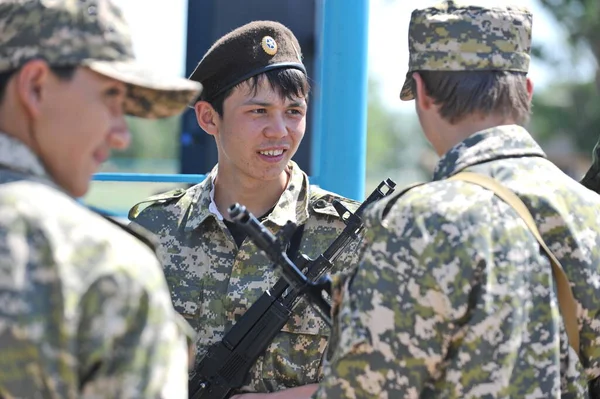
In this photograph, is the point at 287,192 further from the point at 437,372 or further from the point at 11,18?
the point at 11,18

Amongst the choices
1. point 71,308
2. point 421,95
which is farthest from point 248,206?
point 71,308

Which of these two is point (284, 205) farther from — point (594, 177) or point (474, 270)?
point (474, 270)

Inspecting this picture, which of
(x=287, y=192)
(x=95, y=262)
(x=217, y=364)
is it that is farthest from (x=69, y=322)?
(x=287, y=192)

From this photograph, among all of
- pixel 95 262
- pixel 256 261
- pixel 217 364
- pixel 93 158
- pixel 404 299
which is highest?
pixel 93 158

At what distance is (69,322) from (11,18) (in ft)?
1.90

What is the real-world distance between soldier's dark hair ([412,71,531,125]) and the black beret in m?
1.10

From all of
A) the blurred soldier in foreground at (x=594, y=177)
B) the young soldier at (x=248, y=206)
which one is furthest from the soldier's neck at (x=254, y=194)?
the blurred soldier in foreground at (x=594, y=177)

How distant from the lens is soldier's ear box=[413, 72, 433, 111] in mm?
2281

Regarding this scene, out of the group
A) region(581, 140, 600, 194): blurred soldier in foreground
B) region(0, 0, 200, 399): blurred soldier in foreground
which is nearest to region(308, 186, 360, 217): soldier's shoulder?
region(581, 140, 600, 194): blurred soldier in foreground

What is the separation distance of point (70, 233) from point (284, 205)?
5.26ft

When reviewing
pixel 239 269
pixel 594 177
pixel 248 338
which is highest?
pixel 594 177

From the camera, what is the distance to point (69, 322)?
5.14 ft

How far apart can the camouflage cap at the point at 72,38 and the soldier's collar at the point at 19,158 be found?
135 mm

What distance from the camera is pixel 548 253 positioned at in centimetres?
214
